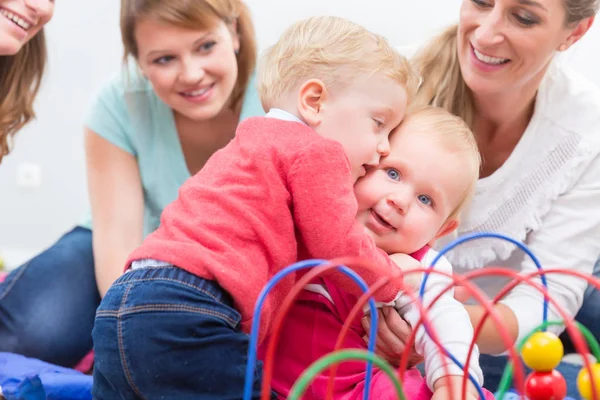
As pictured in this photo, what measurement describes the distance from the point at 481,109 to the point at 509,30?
227mm

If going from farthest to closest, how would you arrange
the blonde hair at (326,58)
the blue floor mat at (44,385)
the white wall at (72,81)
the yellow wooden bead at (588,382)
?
the white wall at (72,81)
the blue floor mat at (44,385)
the blonde hair at (326,58)
the yellow wooden bead at (588,382)

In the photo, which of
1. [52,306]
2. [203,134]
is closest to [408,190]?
[203,134]

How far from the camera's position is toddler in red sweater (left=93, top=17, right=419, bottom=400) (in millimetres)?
934

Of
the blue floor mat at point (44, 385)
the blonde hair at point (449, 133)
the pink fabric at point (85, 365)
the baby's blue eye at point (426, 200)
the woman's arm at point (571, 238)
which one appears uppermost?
the blonde hair at point (449, 133)

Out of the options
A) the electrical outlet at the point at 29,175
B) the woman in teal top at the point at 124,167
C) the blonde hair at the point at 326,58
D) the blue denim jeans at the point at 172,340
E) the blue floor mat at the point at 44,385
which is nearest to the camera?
the blue denim jeans at the point at 172,340

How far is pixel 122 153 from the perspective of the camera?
5.20ft

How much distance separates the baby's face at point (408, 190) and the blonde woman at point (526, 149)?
13.1 inches

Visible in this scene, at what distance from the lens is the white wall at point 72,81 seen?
219cm

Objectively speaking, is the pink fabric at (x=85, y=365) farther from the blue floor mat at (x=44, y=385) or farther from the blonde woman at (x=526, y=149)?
the blonde woman at (x=526, y=149)

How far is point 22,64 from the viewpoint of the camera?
1617 millimetres

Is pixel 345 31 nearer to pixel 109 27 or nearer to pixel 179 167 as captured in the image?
pixel 179 167

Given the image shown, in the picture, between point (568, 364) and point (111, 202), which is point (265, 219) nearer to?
point (111, 202)

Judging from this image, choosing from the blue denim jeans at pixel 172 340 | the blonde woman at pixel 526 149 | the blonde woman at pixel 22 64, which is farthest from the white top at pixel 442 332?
the blonde woman at pixel 22 64

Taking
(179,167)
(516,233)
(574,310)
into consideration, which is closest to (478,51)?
(516,233)
